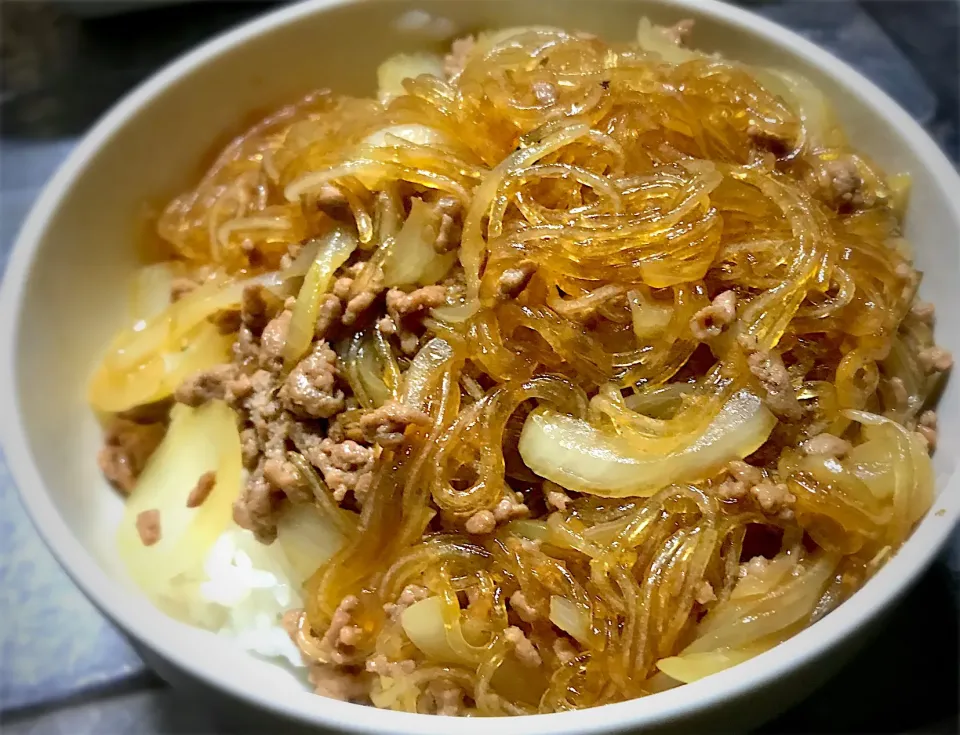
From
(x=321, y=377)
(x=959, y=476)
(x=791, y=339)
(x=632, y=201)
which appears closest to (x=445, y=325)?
(x=321, y=377)

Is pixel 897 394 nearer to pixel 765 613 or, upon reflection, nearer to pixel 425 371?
pixel 765 613

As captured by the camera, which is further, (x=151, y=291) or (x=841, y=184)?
(x=151, y=291)


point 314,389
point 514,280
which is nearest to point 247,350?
point 314,389

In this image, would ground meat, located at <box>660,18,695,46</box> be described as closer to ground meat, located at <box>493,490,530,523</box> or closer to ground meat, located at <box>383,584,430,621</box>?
ground meat, located at <box>493,490,530,523</box>

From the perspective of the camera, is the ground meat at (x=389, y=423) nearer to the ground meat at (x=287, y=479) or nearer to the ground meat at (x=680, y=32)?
the ground meat at (x=287, y=479)

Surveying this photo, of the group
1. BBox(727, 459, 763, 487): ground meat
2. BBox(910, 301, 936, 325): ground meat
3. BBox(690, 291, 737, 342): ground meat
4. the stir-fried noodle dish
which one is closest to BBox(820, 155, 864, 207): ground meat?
the stir-fried noodle dish

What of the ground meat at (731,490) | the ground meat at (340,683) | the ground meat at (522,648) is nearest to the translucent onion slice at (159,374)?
the ground meat at (340,683)
